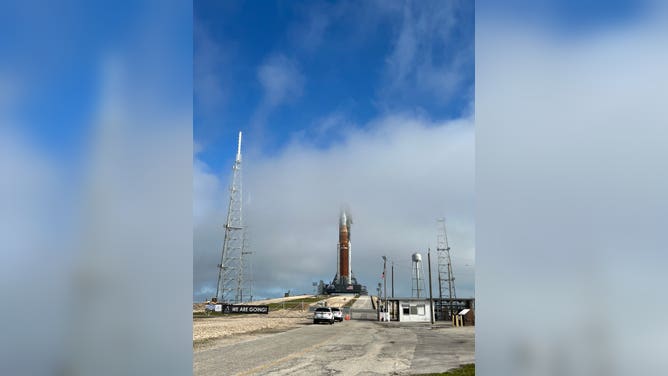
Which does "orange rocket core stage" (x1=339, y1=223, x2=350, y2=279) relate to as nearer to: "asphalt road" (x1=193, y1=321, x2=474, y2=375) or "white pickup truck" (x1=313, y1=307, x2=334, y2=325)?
"white pickup truck" (x1=313, y1=307, x2=334, y2=325)

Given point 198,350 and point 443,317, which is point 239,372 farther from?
point 443,317

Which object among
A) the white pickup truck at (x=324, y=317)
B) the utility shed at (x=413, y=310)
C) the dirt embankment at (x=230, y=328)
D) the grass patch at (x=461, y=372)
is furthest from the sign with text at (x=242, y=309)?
the grass patch at (x=461, y=372)

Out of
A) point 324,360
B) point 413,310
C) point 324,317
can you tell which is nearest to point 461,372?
point 324,360

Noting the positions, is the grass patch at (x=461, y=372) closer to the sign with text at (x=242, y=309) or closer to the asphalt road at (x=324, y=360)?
the asphalt road at (x=324, y=360)

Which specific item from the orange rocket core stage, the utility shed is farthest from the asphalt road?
the orange rocket core stage

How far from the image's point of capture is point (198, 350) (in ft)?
64.1

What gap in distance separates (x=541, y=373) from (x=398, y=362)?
13251 mm

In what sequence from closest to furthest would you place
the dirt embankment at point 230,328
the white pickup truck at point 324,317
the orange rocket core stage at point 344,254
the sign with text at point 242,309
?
the dirt embankment at point 230,328, the white pickup truck at point 324,317, the sign with text at point 242,309, the orange rocket core stage at point 344,254

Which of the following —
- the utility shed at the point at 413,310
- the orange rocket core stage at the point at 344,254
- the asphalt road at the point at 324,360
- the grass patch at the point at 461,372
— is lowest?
the utility shed at the point at 413,310

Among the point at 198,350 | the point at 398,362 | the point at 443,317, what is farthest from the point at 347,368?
the point at 443,317

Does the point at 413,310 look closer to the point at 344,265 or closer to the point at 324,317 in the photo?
the point at 324,317

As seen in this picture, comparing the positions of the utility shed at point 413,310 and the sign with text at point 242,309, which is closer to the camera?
the utility shed at point 413,310

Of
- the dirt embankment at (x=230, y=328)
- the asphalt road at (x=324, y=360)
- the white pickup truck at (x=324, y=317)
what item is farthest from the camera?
the white pickup truck at (x=324, y=317)

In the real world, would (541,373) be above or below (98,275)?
below
